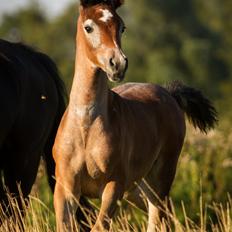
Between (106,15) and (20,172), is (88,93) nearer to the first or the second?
(106,15)

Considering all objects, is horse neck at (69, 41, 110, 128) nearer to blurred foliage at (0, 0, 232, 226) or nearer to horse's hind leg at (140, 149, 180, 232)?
horse's hind leg at (140, 149, 180, 232)

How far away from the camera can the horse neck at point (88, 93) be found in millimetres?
7750

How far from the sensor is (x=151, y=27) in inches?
2650

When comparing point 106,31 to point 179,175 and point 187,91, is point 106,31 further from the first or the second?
point 179,175

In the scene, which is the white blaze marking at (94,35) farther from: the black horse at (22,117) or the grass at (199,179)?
the grass at (199,179)

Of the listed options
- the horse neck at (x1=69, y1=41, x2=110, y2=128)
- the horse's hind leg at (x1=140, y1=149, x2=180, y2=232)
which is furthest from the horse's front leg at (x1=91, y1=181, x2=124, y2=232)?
the horse's hind leg at (x1=140, y1=149, x2=180, y2=232)

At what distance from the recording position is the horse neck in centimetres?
775

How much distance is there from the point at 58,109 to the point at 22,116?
0.70m

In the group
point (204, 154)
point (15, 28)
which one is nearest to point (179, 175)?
point (204, 154)

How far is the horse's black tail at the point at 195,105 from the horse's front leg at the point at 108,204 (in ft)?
7.43

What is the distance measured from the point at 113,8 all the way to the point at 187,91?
2.45 meters

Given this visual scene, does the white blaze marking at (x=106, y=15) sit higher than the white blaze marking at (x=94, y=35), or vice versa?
the white blaze marking at (x=106, y=15)

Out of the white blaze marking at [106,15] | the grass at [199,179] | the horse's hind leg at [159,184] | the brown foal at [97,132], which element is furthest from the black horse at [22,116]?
the grass at [199,179]

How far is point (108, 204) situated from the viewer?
767cm
